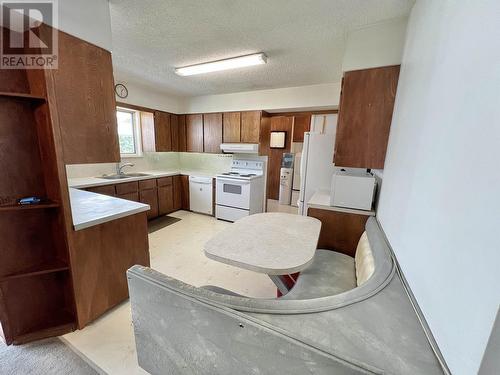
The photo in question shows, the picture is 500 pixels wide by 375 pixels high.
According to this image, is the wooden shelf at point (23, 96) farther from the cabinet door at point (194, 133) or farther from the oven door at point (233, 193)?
the cabinet door at point (194, 133)

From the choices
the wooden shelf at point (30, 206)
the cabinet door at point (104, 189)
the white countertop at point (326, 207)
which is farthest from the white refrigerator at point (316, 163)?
the cabinet door at point (104, 189)

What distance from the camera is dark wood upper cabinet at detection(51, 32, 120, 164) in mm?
1300

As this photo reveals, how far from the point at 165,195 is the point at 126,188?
0.87 meters

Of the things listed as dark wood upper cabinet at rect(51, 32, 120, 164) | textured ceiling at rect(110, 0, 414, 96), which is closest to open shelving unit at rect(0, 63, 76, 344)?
dark wood upper cabinet at rect(51, 32, 120, 164)

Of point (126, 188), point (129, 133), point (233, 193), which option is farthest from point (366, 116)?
point (129, 133)

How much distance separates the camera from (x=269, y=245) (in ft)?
4.30

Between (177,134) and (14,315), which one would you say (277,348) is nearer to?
(14,315)

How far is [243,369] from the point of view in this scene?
0.69 metres

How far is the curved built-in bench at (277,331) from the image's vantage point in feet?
1.94

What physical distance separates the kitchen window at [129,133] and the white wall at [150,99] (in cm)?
33

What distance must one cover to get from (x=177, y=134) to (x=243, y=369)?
4.64 metres

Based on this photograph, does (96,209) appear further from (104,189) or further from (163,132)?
(163,132)

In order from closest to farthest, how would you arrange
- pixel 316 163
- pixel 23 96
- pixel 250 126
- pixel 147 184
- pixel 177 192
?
pixel 23 96 < pixel 316 163 < pixel 147 184 < pixel 250 126 < pixel 177 192

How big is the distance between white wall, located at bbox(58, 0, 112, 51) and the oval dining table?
5.61ft
